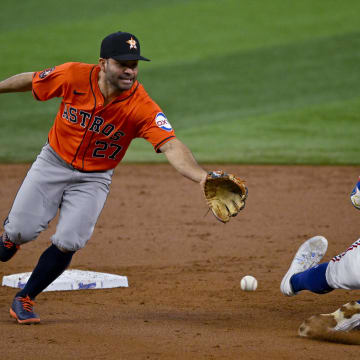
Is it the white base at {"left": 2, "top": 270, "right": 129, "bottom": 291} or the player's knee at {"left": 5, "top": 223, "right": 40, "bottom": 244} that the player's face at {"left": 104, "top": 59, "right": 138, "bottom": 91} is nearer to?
the player's knee at {"left": 5, "top": 223, "right": 40, "bottom": 244}

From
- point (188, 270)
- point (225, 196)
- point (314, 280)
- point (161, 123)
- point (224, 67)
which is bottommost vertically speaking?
point (188, 270)

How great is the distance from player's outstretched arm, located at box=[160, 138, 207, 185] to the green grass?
6606 millimetres

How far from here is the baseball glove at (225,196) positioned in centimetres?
448

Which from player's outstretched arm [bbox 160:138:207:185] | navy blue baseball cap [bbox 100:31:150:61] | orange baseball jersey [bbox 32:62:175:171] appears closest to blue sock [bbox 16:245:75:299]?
orange baseball jersey [bbox 32:62:175:171]

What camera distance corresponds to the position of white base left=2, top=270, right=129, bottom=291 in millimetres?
5816

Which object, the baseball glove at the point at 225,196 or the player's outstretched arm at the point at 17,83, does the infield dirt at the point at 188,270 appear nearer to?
the baseball glove at the point at 225,196

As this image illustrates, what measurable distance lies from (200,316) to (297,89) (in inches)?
437

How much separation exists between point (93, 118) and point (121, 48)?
1.55ft

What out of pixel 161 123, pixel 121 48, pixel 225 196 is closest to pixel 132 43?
pixel 121 48

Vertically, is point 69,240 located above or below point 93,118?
below

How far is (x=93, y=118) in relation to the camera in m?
4.81

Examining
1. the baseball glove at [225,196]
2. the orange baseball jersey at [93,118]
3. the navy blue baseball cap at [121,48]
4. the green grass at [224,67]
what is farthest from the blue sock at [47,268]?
the green grass at [224,67]

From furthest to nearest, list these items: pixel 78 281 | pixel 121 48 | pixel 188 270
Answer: pixel 188 270 < pixel 78 281 < pixel 121 48

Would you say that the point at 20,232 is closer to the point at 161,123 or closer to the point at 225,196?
the point at 161,123
